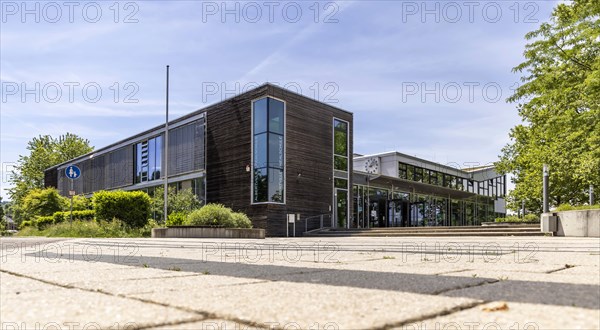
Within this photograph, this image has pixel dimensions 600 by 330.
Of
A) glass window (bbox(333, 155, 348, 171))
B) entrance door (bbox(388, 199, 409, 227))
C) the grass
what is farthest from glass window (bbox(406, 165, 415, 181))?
the grass

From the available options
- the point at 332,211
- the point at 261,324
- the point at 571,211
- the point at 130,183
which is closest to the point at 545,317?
the point at 261,324

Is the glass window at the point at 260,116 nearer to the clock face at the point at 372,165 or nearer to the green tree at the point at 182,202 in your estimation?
the green tree at the point at 182,202

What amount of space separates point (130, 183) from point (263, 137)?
1640 centimetres

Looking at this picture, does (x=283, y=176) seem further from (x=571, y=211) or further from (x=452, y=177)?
(x=452, y=177)

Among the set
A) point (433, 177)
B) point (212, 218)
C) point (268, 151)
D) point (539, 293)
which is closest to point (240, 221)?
point (212, 218)

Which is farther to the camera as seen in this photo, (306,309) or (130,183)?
(130,183)

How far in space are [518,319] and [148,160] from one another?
34.8m

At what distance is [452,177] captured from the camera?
43.6 m

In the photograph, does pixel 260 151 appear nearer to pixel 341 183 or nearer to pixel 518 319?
pixel 341 183

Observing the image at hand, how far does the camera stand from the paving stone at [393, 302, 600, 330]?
1.84m

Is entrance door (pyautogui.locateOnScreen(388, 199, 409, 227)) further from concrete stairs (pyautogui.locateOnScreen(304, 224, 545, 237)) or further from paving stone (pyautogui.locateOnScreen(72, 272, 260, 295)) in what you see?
paving stone (pyautogui.locateOnScreen(72, 272, 260, 295))

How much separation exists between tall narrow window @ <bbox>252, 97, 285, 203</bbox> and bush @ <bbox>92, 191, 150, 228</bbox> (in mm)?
5903

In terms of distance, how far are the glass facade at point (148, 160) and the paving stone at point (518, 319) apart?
32.7m

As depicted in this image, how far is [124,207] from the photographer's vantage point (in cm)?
2498
